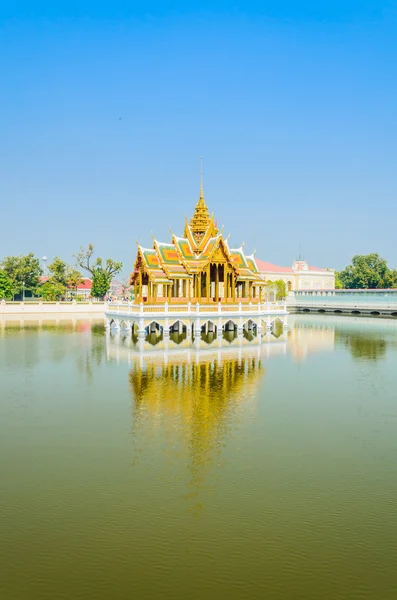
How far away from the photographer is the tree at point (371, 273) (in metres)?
109

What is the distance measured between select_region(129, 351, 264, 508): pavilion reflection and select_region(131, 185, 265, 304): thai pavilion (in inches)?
524

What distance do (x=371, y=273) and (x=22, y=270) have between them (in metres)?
71.7

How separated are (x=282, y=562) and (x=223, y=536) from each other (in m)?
1.08

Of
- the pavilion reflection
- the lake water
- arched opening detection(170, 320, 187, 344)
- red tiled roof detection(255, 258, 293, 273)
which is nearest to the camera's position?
the lake water

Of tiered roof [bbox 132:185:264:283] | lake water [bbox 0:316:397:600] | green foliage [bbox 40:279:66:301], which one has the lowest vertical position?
lake water [bbox 0:316:397:600]

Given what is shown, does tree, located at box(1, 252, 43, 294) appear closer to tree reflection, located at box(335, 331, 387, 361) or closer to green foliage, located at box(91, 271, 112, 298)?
green foliage, located at box(91, 271, 112, 298)

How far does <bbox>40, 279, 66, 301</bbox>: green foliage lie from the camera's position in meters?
78.0

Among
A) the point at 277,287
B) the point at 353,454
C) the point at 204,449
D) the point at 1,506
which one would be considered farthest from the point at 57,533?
the point at 277,287

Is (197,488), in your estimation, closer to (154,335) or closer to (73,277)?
(154,335)

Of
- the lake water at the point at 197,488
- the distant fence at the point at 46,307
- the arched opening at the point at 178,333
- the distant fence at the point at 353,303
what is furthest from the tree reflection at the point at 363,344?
the distant fence at the point at 46,307

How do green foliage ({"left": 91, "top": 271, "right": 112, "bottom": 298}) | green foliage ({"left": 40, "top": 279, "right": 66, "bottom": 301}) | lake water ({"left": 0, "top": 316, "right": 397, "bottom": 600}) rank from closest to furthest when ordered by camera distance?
lake water ({"left": 0, "top": 316, "right": 397, "bottom": 600}) → green foliage ({"left": 40, "top": 279, "right": 66, "bottom": 301}) → green foliage ({"left": 91, "top": 271, "right": 112, "bottom": 298})

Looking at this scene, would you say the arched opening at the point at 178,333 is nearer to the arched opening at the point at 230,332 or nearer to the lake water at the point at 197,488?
the arched opening at the point at 230,332

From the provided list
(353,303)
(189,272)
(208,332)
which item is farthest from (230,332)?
(353,303)

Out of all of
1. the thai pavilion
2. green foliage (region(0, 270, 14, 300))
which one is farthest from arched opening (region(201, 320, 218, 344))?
green foliage (region(0, 270, 14, 300))
